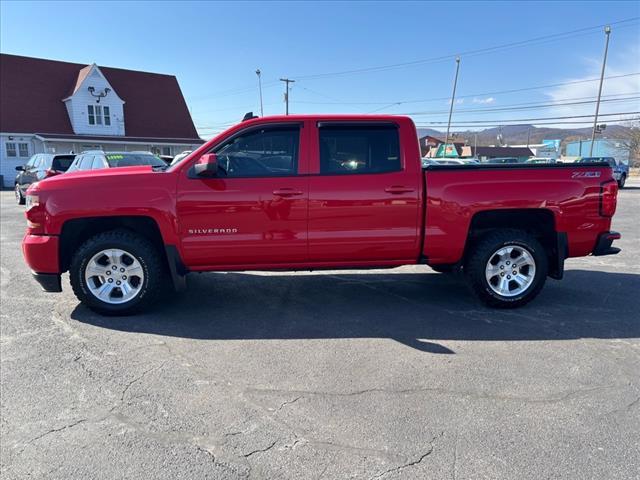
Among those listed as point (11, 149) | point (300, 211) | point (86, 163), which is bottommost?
point (300, 211)

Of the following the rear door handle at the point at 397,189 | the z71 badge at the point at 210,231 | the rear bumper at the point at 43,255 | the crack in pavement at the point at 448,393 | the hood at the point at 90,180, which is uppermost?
the hood at the point at 90,180

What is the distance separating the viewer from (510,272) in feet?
16.0

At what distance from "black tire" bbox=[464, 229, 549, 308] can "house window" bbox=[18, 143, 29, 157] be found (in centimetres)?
3492

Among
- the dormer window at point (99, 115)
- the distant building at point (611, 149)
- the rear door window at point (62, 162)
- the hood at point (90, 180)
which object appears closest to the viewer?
the hood at point (90, 180)

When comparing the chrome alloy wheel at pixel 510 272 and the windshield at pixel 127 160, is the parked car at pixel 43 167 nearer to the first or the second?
the windshield at pixel 127 160

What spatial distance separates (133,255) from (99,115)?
111 ft

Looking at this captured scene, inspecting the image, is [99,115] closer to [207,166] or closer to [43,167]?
[43,167]

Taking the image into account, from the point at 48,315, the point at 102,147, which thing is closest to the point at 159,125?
the point at 102,147

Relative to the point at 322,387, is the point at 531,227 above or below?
above

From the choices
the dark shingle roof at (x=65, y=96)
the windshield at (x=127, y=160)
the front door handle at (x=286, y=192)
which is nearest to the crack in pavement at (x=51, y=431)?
the front door handle at (x=286, y=192)

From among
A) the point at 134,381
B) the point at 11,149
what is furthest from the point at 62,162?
the point at 11,149

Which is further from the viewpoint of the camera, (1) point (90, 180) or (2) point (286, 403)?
(1) point (90, 180)

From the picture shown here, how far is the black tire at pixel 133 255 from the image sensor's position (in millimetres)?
4516

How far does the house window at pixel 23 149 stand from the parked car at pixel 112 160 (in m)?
22.9
